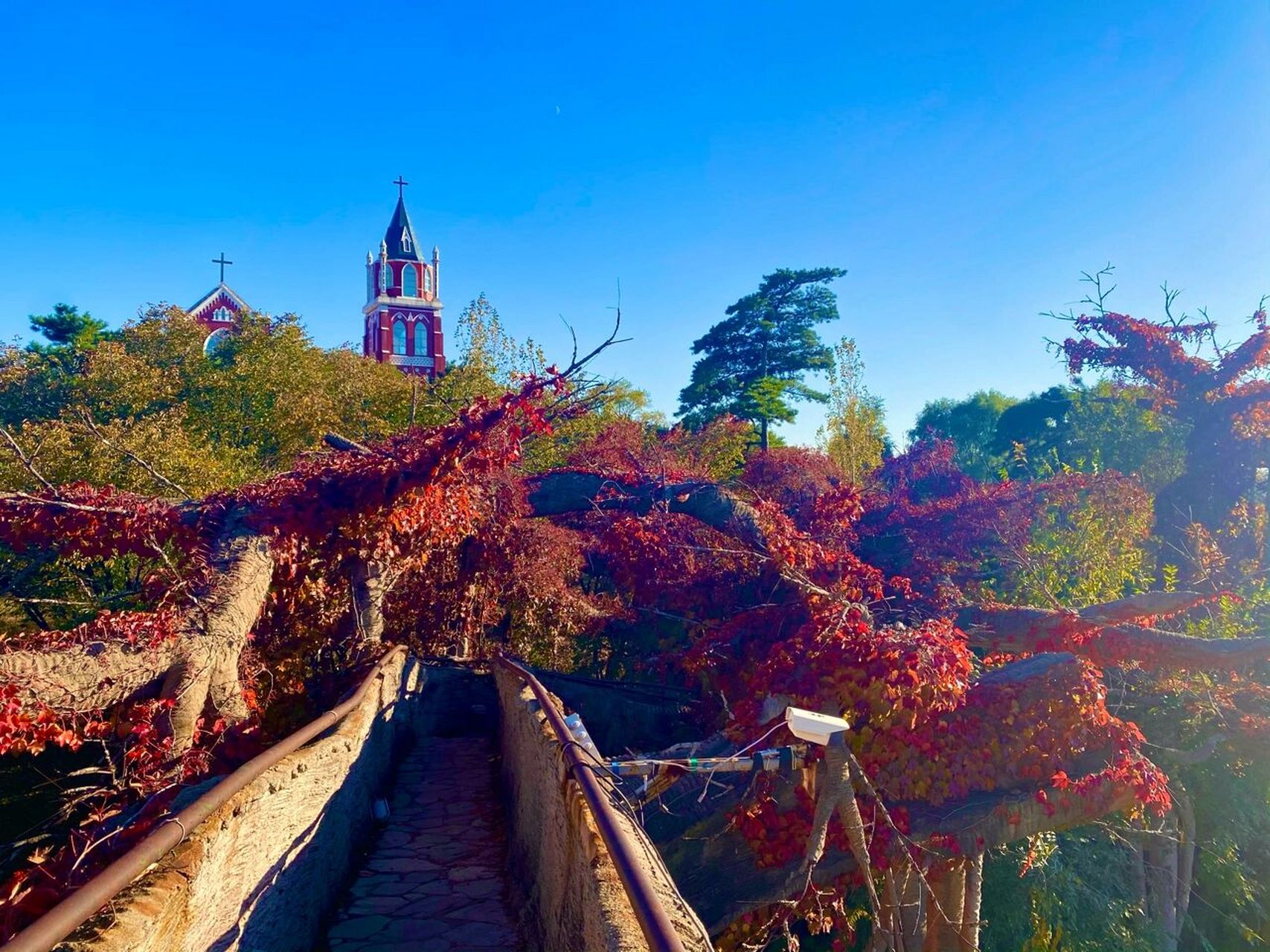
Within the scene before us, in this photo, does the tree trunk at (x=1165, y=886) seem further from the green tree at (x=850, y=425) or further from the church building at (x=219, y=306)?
the church building at (x=219, y=306)

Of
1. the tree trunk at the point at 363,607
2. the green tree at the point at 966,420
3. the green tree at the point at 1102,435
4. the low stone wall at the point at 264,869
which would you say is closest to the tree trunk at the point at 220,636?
the low stone wall at the point at 264,869

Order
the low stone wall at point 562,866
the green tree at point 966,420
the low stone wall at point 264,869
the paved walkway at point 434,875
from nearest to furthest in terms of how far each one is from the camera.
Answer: the low stone wall at point 264,869, the low stone wall at point 562,866, the paved walkway at point 434,875, the green tree at point 966,420

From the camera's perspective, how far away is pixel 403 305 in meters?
49.6

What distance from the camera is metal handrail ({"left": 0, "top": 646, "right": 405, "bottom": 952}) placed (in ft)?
6.75

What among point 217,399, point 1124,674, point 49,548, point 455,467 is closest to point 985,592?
point 1124,674

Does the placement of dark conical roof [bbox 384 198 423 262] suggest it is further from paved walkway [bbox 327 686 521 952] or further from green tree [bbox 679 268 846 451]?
paved walkway [bbox 327 686 521 952]

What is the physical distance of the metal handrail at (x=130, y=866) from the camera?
2.06 meters

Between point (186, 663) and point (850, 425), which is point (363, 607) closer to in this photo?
point (186, 663)

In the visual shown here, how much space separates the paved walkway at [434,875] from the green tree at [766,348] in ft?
67.0

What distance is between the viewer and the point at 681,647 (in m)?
11.1

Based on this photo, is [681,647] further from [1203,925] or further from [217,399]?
[217,399]

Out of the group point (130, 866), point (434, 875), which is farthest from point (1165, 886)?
point (130, 866)

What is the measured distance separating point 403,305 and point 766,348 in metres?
29.0

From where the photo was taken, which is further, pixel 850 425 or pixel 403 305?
pixel 403 305
